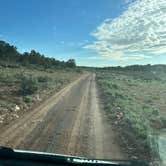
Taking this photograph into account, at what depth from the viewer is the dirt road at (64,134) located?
977cm

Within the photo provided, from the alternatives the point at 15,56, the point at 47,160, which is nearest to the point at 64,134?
the point at 47,160

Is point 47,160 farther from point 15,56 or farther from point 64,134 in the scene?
point 15,56

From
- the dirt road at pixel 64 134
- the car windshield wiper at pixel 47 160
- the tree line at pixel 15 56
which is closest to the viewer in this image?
the car windshield wiper at pixel 47 160

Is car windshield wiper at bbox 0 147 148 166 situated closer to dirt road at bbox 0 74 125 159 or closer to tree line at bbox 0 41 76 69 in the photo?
dirt road at bbox 0 74 125 159

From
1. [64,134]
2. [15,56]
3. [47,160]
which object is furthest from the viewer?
[15,56]

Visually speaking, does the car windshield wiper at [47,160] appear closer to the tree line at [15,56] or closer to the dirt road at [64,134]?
the dirt road at [64,134]

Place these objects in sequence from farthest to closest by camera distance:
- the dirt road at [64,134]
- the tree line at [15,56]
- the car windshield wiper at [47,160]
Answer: the tree line at [15,56], the dirt road at [64,134], the car windshield wiper at [47,160]

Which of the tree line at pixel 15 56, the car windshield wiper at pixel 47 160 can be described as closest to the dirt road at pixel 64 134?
the car windshield wiper at pixel 47 160

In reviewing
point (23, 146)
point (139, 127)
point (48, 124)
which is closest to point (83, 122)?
point (48, 124)

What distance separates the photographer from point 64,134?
39.0 feet

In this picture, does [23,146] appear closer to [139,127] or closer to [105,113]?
[139,127]

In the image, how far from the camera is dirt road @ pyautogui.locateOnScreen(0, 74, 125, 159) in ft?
32.0

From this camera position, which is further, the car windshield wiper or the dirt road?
the dirt road

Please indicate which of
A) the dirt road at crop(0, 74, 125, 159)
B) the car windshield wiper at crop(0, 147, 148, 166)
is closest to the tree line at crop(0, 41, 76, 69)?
the dirt road at crop(0, 74, 125, 159)
